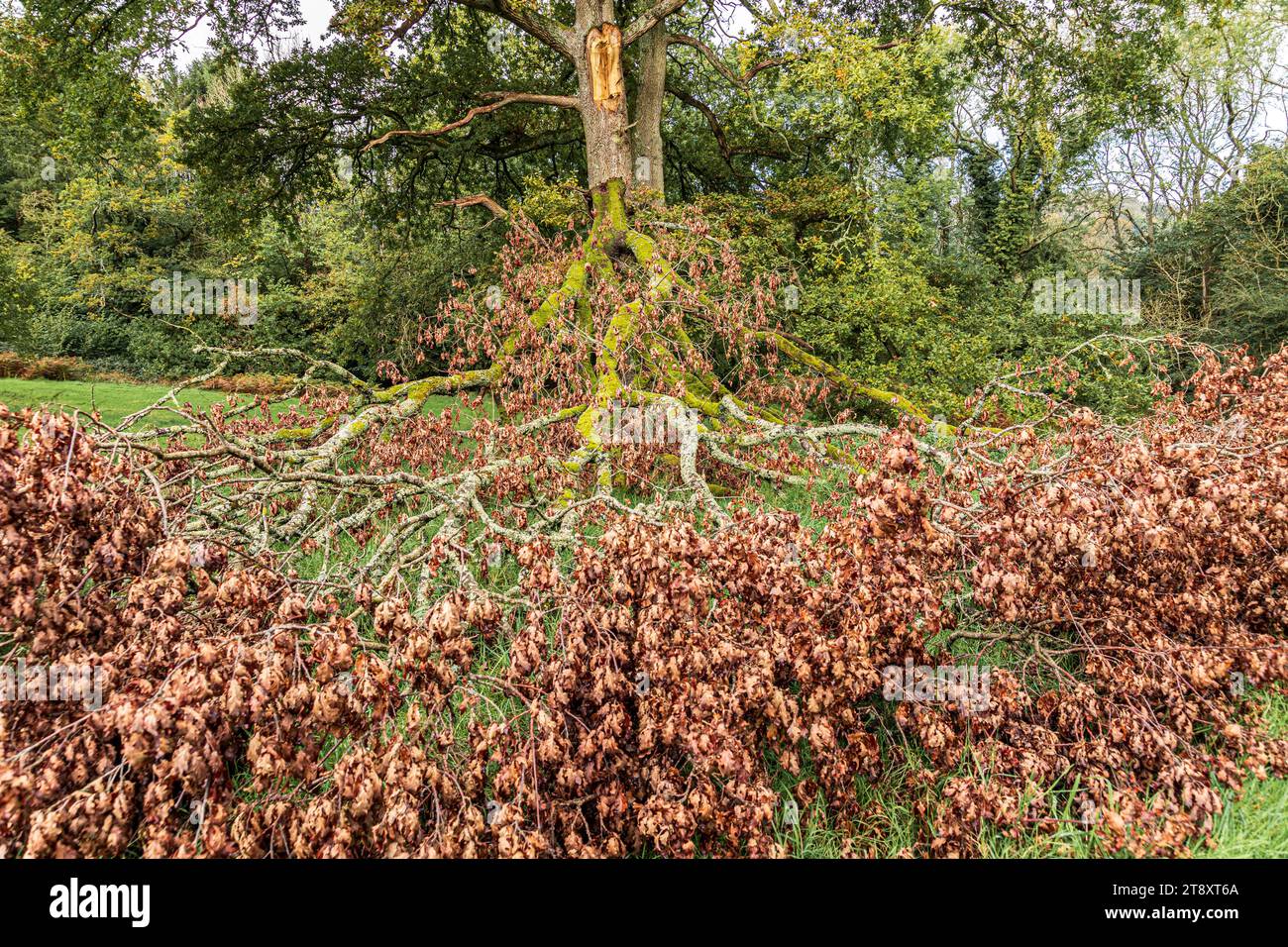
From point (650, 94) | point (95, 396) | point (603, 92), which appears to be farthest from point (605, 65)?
point (95, 396)

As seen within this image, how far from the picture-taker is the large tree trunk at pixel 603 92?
342 inches

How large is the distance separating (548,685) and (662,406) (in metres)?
3.41

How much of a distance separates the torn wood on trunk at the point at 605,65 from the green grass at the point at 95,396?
283 inches

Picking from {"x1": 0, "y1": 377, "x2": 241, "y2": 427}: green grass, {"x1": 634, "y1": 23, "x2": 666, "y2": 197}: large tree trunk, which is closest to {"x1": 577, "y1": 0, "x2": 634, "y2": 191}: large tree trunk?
{"x1": 634, "y1": 23, "x2": 666, "y2": 197}: large tree trunk

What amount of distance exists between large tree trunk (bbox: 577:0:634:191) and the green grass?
22.3 feet

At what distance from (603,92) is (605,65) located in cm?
30

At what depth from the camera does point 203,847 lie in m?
1.86

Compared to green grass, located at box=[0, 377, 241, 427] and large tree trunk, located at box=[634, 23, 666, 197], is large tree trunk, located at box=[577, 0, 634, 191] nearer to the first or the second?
large tree trunk, located at box=[634, 23, 666, 197]

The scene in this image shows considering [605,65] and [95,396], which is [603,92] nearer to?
[605,65]

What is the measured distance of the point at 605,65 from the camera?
342 inches

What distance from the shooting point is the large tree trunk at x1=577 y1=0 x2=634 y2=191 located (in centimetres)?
870

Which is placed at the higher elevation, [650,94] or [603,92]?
[650,94]

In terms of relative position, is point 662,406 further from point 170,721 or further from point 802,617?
point 170,721
